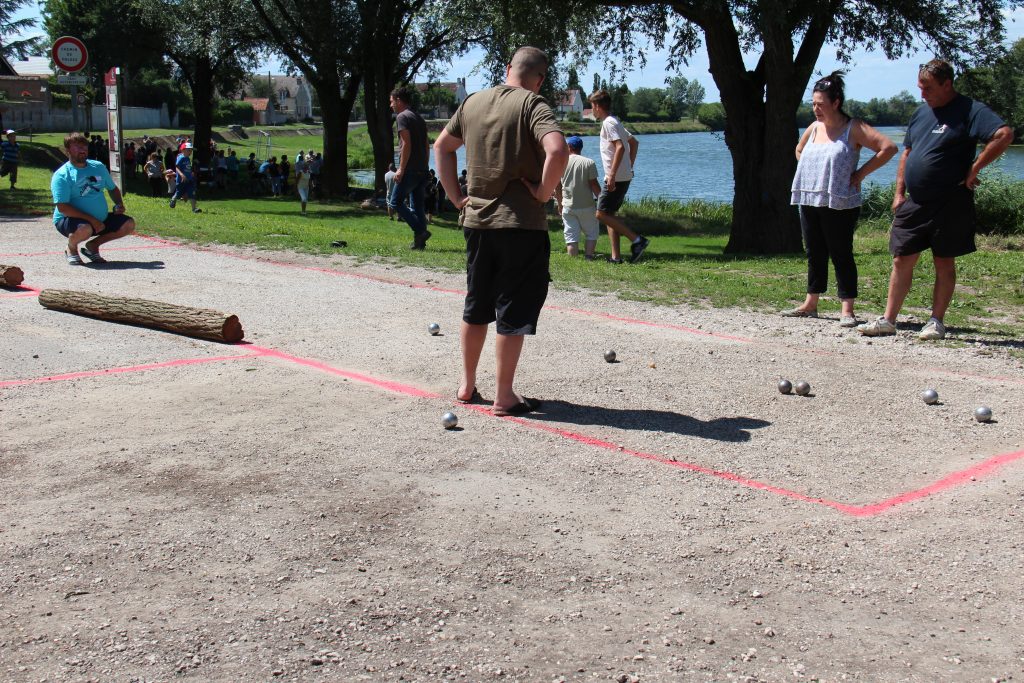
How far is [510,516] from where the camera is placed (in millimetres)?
4363

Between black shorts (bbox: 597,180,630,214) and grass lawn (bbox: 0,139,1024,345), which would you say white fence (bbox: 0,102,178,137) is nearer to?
grass lawn (bbox: 0,139,1024,345)

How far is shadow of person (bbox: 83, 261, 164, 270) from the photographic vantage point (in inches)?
431

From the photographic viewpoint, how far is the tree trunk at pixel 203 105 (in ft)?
128

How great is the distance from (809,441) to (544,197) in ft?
6.22

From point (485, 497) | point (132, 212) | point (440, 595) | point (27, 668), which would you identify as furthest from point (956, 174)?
point (132, 212)

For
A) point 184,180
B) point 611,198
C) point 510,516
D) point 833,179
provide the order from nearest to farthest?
1. point 510,516
2. point 833,179
3. point 611,198
4. point 184,180

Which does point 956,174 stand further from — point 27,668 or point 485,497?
point 27,668

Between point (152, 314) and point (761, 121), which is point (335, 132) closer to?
point (761, 121)

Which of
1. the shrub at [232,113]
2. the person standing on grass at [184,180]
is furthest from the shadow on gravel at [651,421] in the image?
the shrub at [232,113]

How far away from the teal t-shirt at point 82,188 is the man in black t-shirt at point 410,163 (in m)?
3.26

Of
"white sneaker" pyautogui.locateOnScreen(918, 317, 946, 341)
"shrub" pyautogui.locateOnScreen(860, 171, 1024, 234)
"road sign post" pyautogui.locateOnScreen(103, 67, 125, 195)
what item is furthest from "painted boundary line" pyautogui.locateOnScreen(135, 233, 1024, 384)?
"shrub" pyautogui.locateOnScreen(860, 171, 1024, 234)

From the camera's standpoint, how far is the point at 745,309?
9.23 m

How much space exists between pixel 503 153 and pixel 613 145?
21.5 feet

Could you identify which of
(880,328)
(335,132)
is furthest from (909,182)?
(335,132)
